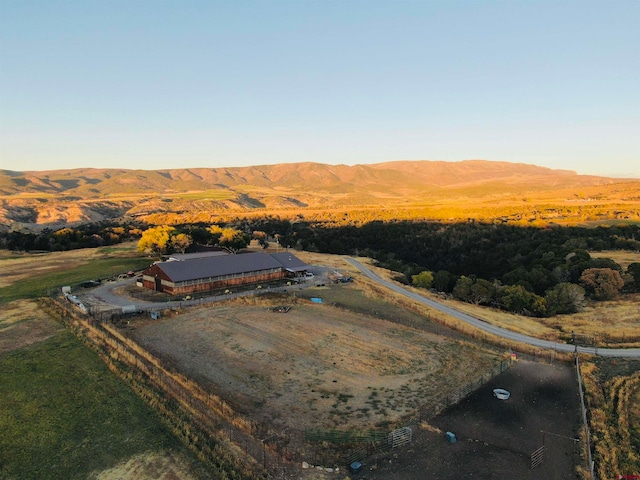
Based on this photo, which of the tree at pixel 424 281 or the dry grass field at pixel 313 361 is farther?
the tree at pixel 424 281

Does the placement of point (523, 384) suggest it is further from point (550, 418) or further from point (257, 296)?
point (257, 296)

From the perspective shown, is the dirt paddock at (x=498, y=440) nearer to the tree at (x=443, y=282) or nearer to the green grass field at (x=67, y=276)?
the tree at (x=443, y=282)

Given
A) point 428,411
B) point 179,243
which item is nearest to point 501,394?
point 428,411

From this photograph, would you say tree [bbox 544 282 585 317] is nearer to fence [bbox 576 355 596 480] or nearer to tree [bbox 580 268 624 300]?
tree [bbox 580 268 624 300]

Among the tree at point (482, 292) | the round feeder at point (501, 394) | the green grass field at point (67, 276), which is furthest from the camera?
the tree at point (482, 292)

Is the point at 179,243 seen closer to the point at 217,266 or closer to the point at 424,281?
the point at 217,266

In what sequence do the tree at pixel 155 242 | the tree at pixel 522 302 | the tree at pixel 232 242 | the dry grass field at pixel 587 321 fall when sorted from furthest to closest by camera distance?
the tree at pixel 232 242 < the tree at pixel 155 242 < the tree at pixel 522 302 < the dry grass field at pixel 587 321

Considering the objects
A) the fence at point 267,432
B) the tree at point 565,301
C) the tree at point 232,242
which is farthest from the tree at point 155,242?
the tree at point 565,301
